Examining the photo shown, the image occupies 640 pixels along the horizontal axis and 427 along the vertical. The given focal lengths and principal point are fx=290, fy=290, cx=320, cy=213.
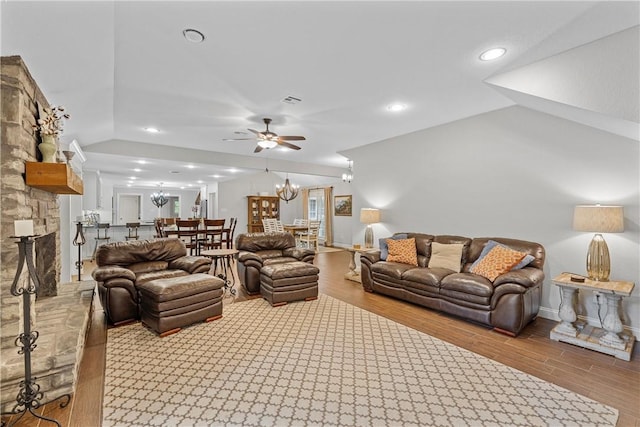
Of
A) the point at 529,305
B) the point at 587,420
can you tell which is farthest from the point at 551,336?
the point at 587,420

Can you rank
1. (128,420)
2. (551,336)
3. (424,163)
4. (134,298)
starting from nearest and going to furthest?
(128,420) < (551,336) < (134,298) < (424,163)

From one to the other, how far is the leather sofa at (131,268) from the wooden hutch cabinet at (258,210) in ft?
A: 19.4

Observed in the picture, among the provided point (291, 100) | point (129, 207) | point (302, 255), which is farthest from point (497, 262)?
point (129, 207)

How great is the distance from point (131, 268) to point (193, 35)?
309 cm

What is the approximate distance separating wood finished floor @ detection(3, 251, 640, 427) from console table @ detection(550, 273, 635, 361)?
0.08m

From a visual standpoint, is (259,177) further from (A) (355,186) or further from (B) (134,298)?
(B) (134,298)

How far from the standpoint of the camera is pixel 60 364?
2.03m

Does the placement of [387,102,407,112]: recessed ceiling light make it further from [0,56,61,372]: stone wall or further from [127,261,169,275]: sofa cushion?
[127,261,169,275]: sofa cushion

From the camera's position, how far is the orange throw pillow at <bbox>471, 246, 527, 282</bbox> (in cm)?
340

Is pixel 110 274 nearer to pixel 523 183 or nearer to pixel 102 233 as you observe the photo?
pixel 102 233

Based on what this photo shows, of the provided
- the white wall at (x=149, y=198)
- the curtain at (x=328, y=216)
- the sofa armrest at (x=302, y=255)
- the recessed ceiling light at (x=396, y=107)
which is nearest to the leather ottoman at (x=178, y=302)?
the sofa armrest at (x=302, y=255)

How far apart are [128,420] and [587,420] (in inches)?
116

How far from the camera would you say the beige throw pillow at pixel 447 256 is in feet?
13.2

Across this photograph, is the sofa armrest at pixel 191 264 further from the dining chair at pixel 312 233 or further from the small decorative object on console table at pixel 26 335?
the dining chair at pixel 312 233
